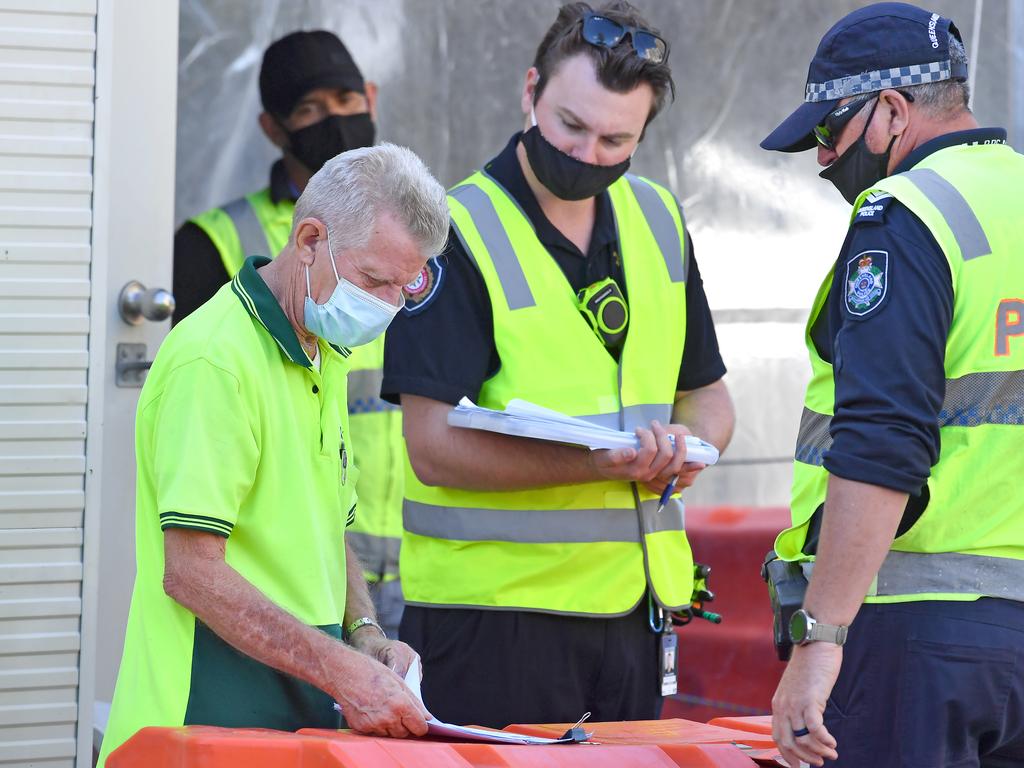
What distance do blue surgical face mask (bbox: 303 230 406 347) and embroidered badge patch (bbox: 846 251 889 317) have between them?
699 mm

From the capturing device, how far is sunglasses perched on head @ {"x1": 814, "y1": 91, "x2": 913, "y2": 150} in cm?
225

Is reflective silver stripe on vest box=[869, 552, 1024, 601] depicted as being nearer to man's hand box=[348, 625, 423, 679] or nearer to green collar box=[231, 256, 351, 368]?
man's hand box=[348, 625, 423, 679]

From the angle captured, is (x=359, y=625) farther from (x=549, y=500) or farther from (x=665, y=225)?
(x=665, y=225)

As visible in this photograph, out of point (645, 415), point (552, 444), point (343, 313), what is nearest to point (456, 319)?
point (552, 444)

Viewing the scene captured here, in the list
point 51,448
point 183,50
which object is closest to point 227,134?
point 183,50

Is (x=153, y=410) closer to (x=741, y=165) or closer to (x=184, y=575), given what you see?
(x=184, y=575)

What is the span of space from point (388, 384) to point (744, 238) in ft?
7.87

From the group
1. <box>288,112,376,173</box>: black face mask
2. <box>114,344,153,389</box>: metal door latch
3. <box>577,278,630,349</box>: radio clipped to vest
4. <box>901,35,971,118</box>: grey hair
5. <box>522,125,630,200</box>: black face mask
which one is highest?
<box>901,35,971,118</box>: grey hair

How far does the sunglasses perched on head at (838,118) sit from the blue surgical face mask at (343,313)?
78cm

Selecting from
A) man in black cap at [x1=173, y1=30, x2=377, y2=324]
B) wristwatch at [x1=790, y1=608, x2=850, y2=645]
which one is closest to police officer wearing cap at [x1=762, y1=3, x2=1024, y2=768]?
wristwatch at [x1=790, y1=608, x2=850, y2=645]

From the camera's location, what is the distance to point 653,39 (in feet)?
9.70

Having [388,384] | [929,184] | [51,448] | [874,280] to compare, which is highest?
[929,184]

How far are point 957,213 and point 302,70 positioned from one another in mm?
2327

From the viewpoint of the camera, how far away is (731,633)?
14.5ft
